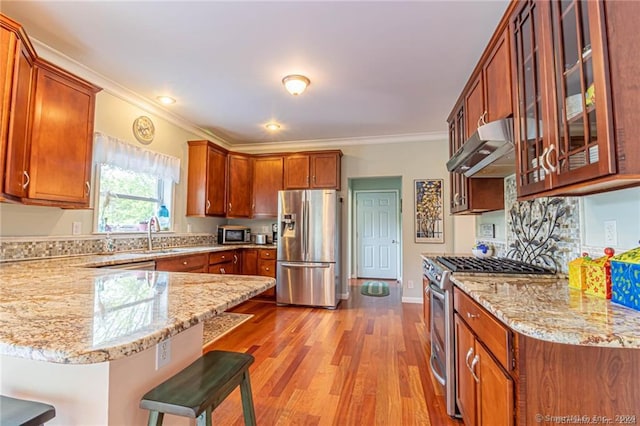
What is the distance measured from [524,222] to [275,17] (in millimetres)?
2280

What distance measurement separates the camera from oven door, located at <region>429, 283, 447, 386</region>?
195cm

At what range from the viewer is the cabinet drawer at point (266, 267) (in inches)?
176

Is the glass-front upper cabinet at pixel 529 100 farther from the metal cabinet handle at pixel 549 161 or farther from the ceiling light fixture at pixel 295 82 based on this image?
the ceiling light fixture at pixel 295 82

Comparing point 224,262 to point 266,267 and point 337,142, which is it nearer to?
point 266,267

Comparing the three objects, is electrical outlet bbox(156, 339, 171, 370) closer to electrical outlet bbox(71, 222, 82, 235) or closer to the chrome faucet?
electrical outlet bbox(71, 222, 82, 235)

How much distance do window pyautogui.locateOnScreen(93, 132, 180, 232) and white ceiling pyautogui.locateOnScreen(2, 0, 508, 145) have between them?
2.14ft

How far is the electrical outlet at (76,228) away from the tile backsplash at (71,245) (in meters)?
0.06

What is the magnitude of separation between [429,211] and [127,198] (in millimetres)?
3958

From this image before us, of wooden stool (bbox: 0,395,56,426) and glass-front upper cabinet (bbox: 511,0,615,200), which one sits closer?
wooden stool (bbox: 0,395,56,426)

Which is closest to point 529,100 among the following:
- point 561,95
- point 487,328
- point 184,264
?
point 561,95

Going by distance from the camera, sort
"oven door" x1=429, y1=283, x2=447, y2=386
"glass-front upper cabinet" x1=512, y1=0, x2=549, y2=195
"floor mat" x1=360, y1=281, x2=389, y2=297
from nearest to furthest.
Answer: "glass-front upper cabinet" x1=512, y1=0, x2=549, y2=195 < "oven door" x1=429, y1=283, x2=447, y2=386 < "floor mat" x1=360, y1=281, x2=389, y2=297

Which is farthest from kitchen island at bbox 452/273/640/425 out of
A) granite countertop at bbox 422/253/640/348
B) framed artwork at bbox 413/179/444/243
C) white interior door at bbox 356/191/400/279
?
white interior door at bbox 356/191/400/279

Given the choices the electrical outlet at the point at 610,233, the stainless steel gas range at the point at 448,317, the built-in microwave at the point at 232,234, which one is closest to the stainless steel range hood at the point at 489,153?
the electrical outlet at the point at 610,233

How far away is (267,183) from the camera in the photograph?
486 cm
